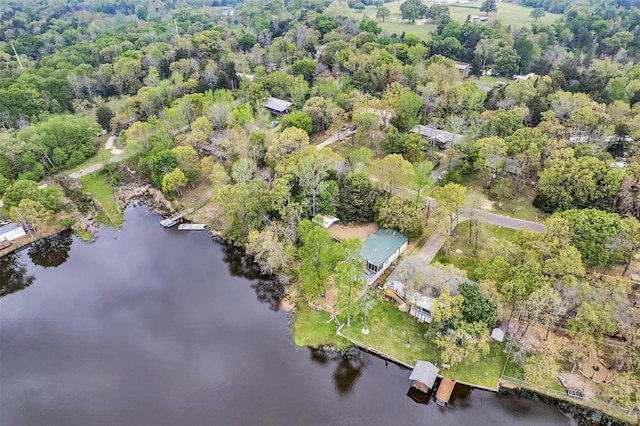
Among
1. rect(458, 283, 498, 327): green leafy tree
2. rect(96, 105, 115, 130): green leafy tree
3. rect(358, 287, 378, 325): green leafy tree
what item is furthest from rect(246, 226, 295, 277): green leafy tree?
rect(96, 105, 115, 130): green leafy tree

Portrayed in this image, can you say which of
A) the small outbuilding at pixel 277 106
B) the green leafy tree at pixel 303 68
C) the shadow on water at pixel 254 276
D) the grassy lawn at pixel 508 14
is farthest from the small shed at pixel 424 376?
the grassy lawn at pixel 508 14

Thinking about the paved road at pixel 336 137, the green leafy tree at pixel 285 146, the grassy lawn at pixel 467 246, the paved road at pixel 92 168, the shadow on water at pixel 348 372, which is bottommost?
the shadow on water at pixel 348 372

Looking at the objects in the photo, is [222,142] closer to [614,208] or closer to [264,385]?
[264,385]

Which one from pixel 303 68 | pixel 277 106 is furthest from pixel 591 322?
pixel 303 68

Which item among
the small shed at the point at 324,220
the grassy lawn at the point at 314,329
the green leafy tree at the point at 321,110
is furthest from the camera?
the green leafy tree at the point at 321,110

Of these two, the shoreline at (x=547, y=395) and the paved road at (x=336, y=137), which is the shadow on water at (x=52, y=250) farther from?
the paved road at (x=336, y=137)

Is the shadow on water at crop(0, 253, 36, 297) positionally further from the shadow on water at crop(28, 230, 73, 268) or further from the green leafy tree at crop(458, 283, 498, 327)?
the green leafy tree at crop(458, 283, 498, 327)
